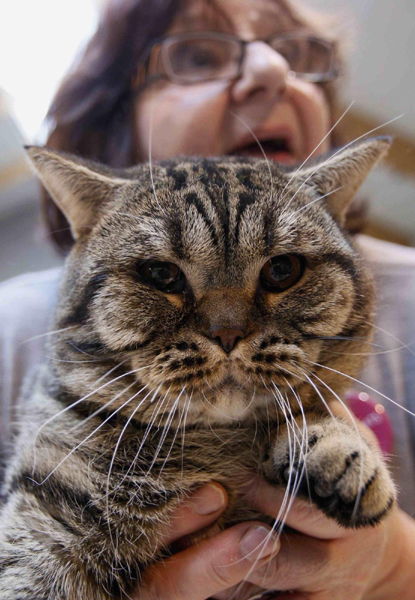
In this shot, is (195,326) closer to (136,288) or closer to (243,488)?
(136,288)

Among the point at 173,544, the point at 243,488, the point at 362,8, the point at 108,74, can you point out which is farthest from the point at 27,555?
the point at 362,8

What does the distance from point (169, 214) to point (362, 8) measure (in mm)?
2147

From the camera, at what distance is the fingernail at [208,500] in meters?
0.79

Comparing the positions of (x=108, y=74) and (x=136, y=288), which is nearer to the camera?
(x=136, y=288)

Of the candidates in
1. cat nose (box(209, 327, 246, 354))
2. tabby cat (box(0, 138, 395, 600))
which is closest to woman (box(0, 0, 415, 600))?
tabby cat (box(0, 138, 395, 600))

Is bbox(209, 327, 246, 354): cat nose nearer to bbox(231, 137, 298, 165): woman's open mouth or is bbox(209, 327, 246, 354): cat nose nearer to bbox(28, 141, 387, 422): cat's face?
bbox(28, 141, 387, 422): cat's face

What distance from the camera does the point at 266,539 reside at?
0.75 meters

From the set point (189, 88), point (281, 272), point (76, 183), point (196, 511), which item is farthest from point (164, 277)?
point (189, 88)

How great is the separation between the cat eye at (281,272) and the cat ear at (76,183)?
381 millimetres

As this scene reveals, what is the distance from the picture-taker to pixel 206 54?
4.66 feet

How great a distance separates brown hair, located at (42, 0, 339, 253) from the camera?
4.80 feet

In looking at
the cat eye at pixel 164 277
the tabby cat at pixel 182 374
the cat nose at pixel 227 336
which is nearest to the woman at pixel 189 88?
the tabby cat at pixel 182 374

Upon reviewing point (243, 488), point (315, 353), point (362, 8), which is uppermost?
point (362, 8)

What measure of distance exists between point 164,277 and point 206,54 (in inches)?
38.7
